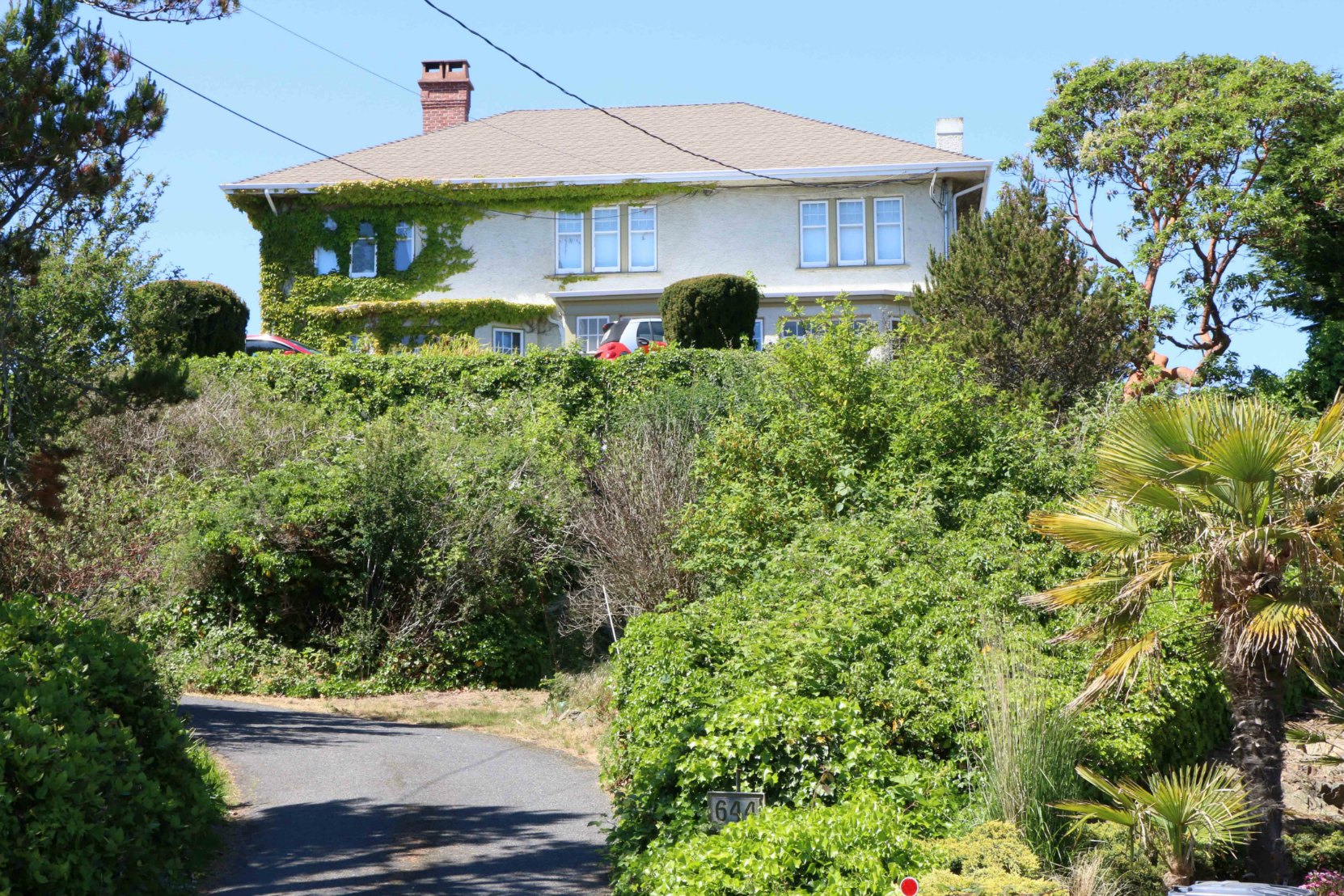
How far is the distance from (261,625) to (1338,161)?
1987 centimetres

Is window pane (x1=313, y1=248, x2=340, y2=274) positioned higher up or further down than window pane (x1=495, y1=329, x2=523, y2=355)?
higher up

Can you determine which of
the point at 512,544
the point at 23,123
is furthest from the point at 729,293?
the point at 23,123

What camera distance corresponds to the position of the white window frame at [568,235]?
31.0m

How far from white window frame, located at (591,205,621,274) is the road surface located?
17.7 metres

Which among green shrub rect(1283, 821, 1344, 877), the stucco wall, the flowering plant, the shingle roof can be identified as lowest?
green shrub rect(1283, 821, 1344, 877)

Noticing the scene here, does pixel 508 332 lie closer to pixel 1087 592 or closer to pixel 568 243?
pixel 568 243

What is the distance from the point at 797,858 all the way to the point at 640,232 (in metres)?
25.2

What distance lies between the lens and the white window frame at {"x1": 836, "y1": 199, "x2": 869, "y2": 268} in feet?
99.7

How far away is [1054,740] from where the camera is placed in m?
8.22

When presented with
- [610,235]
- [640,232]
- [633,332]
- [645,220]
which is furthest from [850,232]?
[633,332]

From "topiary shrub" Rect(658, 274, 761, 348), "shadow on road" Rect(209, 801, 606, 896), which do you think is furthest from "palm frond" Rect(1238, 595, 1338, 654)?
"topiary shrub" Rect(658, 274, 761, 348)

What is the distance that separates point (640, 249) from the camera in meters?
31.0

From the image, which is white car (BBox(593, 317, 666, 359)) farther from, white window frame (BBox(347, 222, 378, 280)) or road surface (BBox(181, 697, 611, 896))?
road surface (BBox(181, 697, 611, 896))

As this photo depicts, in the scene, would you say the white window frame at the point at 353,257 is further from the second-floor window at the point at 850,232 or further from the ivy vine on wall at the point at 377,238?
the second-floor window at the point at 850,232
